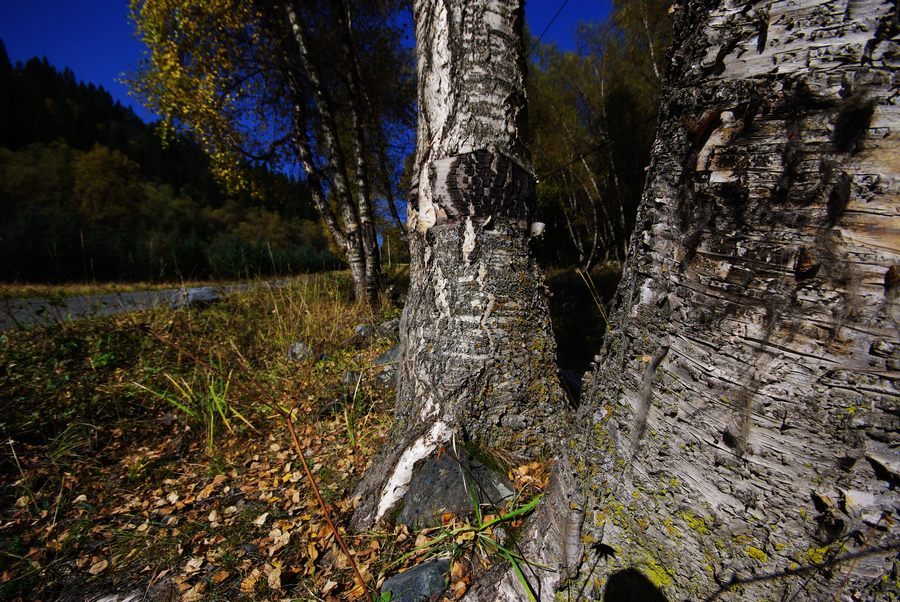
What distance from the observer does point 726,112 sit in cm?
61

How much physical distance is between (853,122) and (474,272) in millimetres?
1096

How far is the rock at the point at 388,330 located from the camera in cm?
347

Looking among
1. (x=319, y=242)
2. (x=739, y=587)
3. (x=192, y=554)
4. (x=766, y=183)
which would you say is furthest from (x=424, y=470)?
(x=319, y=242)

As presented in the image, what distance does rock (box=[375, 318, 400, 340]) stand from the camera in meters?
3.47

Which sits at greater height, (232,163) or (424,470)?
(232,163)

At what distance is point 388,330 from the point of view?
357 centimetres

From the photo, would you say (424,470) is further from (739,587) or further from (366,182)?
(366,182)

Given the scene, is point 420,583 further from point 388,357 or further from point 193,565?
point 388,357

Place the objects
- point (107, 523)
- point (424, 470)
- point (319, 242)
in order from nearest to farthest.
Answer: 1. point (424, 470)
2. point (107, 523)
3. point (319, 242)

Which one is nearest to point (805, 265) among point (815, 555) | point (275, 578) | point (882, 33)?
point (882, 33)

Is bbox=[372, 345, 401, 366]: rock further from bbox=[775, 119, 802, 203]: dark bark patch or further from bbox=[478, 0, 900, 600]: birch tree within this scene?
bbox=[775, 119, 802, 203]: dark bark patch

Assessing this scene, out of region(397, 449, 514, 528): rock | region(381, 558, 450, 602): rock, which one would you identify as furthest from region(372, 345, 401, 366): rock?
region(381, 558, 450, 602): rock

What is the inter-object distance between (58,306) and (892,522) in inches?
258

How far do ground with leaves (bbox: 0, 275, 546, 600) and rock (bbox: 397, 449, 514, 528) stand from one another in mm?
46
